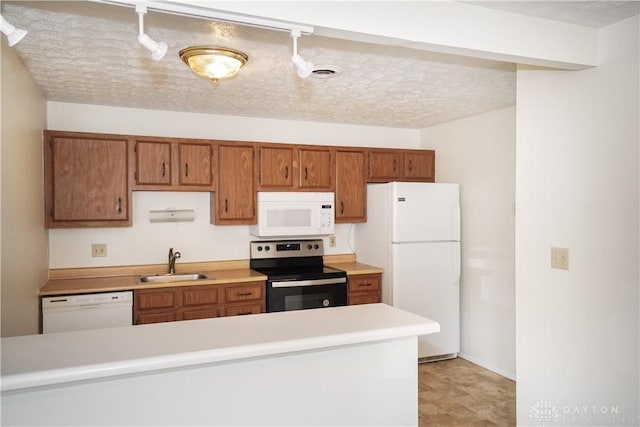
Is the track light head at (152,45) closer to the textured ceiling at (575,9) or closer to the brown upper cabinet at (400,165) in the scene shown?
the textured ceiling at (575,9)

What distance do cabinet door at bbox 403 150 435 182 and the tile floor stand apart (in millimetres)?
1845

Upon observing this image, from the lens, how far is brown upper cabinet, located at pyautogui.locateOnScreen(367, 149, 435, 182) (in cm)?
474

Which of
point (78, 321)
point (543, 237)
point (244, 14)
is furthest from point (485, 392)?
point (244, 14)

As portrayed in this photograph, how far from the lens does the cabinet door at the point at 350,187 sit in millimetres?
4602

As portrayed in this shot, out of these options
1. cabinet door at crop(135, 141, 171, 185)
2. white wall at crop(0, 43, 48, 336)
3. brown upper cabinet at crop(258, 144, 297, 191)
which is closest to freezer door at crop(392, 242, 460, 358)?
brown upper cabinet at crop(258, 144, 297, 191)

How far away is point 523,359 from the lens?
270 cm

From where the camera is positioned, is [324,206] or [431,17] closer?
[431,17]

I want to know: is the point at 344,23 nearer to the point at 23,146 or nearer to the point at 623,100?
the point at 623,100

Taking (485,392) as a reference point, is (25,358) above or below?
above

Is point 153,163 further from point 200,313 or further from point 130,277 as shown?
point 200,313

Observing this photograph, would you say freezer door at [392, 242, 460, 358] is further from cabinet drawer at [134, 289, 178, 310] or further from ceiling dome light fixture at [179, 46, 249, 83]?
ceiling dome light fixture at [179, 46, 249, 83]

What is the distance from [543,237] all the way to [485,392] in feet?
5.82

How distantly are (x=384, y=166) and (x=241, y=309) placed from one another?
6.58ft

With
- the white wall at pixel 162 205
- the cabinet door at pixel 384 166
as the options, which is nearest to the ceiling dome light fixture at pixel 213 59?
the white wall at pixel 162 205
